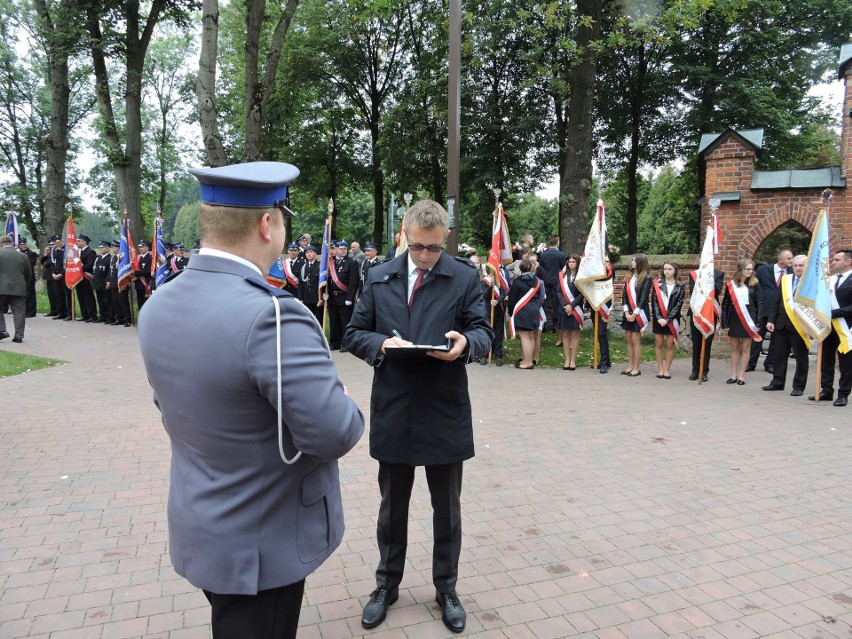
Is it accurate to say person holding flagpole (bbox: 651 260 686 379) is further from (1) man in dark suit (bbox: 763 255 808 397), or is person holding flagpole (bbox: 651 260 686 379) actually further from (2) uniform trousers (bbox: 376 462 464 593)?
(2) uniform trousers (bbox: 376 462 464 593)

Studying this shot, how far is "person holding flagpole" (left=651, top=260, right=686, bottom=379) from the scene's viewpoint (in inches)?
409

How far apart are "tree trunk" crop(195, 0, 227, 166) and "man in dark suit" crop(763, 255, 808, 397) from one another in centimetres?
1243

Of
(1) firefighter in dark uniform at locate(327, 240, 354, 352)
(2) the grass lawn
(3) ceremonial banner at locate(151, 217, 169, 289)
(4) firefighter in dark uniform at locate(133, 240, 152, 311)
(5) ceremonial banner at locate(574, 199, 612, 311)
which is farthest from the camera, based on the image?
(4) firefighter in dark uniform at locate(133, 240, 152, 311)

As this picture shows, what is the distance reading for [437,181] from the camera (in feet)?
76.1

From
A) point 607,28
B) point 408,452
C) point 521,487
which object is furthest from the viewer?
point 607,28

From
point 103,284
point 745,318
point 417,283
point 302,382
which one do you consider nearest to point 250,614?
point 302,382

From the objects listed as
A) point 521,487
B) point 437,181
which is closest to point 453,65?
point 521,487

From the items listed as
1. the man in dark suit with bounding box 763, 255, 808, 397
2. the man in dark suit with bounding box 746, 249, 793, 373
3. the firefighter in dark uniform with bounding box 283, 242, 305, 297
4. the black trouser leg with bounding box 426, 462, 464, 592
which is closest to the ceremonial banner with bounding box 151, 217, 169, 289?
the firefighter in dark uniform with bounding box 283, 242, 305, 297

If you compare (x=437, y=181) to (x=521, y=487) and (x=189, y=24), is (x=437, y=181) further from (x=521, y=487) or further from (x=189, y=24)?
(x=521, y=487)

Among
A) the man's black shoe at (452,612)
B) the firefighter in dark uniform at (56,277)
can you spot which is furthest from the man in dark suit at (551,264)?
the firefighter in dark uniform at (56,277)

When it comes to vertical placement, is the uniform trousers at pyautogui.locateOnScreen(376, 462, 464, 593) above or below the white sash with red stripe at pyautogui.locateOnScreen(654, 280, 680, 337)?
below

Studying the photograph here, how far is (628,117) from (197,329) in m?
23.4

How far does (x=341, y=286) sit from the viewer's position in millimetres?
13523

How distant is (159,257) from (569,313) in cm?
1106
